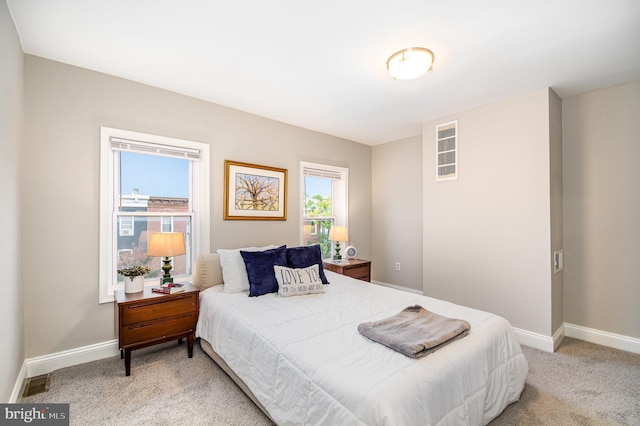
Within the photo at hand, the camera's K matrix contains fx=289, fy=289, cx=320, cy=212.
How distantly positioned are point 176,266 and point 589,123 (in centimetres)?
463

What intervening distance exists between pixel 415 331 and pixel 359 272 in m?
2.43

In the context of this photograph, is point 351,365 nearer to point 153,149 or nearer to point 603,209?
point 153,149

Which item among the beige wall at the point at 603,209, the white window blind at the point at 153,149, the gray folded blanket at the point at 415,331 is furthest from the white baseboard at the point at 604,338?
the white window blind at the point at 153,149

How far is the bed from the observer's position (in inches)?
50.6

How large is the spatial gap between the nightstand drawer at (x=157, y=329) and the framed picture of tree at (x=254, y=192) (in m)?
1.20

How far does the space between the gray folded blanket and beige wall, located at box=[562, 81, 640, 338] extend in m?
2.25

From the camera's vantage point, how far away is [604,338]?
9.55ft

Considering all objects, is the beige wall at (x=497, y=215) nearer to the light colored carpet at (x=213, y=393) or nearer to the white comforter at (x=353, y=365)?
the light colored carpet at (x=213, y=393)

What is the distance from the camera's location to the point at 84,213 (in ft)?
8.30

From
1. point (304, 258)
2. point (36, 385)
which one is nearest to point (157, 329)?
point (36, 385)

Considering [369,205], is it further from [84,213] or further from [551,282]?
[84,213]

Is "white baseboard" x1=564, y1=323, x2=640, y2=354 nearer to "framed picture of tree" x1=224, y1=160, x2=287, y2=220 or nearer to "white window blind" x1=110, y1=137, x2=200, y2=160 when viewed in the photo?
"framed picture of tree" x1=224, y1=160, x2=287, y2=220

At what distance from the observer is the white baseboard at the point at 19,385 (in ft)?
6.21

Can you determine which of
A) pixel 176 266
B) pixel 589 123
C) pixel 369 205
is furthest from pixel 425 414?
pixel 369 205
